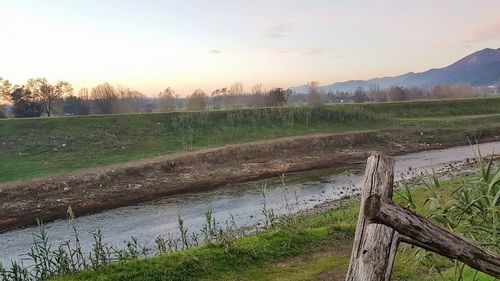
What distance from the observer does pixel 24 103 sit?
2144 inches

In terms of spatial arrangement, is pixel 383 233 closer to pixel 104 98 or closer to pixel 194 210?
pixel 194 210

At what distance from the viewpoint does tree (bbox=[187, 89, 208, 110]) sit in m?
61.1

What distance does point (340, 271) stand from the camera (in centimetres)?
1058

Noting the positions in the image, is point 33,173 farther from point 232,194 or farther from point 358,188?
point 358,188

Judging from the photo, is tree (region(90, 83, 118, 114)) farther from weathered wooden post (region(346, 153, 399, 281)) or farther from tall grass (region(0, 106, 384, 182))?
weathered wooden post (region(346, 153, 399, 281))

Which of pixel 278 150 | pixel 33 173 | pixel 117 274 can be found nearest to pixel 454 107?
pixel 278 150

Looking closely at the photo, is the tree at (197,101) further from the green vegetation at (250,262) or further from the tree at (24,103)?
the green vegetation at (250,262)

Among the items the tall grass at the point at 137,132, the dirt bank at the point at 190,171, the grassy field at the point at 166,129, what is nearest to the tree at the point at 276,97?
the grassy field at the point at 166,129

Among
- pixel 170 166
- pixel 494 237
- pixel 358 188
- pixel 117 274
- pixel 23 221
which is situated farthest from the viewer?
pixel 170 166

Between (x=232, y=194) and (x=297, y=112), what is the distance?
26.4 m

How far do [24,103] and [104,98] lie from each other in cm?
1627

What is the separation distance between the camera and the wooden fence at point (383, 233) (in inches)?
118

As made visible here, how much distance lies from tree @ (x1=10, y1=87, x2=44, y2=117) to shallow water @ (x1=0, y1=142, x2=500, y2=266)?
38.7m

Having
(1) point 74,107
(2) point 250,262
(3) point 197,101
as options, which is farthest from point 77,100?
(2) point 250,262
